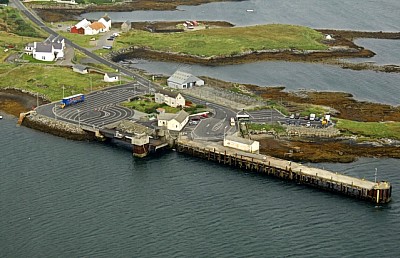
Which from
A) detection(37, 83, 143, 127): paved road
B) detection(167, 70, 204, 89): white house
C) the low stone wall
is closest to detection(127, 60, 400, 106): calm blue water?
detection(167, 70, 204, 89): white house

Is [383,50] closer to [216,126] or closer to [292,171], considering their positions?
[216,126]

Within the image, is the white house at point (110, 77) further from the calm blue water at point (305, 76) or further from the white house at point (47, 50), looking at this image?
the white house at point (47, 50)

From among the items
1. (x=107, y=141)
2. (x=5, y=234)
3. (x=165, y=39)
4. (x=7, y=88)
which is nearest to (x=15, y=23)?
(x=165, y=39)

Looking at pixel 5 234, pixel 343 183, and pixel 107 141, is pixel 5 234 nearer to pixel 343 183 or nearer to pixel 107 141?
pixel 107 141

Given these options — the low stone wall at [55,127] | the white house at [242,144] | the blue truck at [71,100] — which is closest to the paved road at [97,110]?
the blue truck at [71,100]

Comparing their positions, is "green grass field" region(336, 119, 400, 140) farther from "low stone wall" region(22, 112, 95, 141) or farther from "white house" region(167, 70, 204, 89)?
"low stone wall" region(22, 112, 95, 141)

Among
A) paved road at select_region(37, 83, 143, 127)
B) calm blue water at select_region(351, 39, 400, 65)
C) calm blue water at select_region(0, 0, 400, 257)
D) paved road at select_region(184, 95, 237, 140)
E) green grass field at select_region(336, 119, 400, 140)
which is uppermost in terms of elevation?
calm blue water at select_region(351, 39, 400, 65)
